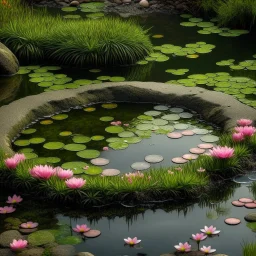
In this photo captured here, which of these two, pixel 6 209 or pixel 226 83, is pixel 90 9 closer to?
pixel 226 83

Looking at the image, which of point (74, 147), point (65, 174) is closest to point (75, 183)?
point (65, 174)

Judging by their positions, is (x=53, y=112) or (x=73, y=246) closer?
(x=73, y=246)

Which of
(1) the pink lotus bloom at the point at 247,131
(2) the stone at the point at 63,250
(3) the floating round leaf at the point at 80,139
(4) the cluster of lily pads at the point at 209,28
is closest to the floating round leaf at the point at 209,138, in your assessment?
(1) the pink lotus bloom at the point at 247,131

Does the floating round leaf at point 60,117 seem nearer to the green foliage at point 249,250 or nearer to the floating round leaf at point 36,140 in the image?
the floating round leaf at point 36,140

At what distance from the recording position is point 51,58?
714 cm

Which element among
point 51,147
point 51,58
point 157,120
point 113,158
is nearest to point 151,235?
point 113,158

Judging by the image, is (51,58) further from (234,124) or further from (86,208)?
(86,208)

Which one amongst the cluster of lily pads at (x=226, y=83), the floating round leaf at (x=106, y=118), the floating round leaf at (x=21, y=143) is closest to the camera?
the floating round leaf at (x=21, y=143)

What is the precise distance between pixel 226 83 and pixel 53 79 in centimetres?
156

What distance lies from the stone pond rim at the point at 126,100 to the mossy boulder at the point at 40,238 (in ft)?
4.27

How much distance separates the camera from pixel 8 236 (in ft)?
12.8

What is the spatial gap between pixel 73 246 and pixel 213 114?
2097 millimetres

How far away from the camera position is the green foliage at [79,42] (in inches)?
276

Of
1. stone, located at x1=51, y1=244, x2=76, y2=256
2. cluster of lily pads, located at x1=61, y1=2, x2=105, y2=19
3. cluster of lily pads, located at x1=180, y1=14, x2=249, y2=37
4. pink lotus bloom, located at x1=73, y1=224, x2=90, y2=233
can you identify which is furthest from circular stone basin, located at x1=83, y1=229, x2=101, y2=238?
cluster of lily pads, located at x1=61, y1=2, x2=105, y2=19
